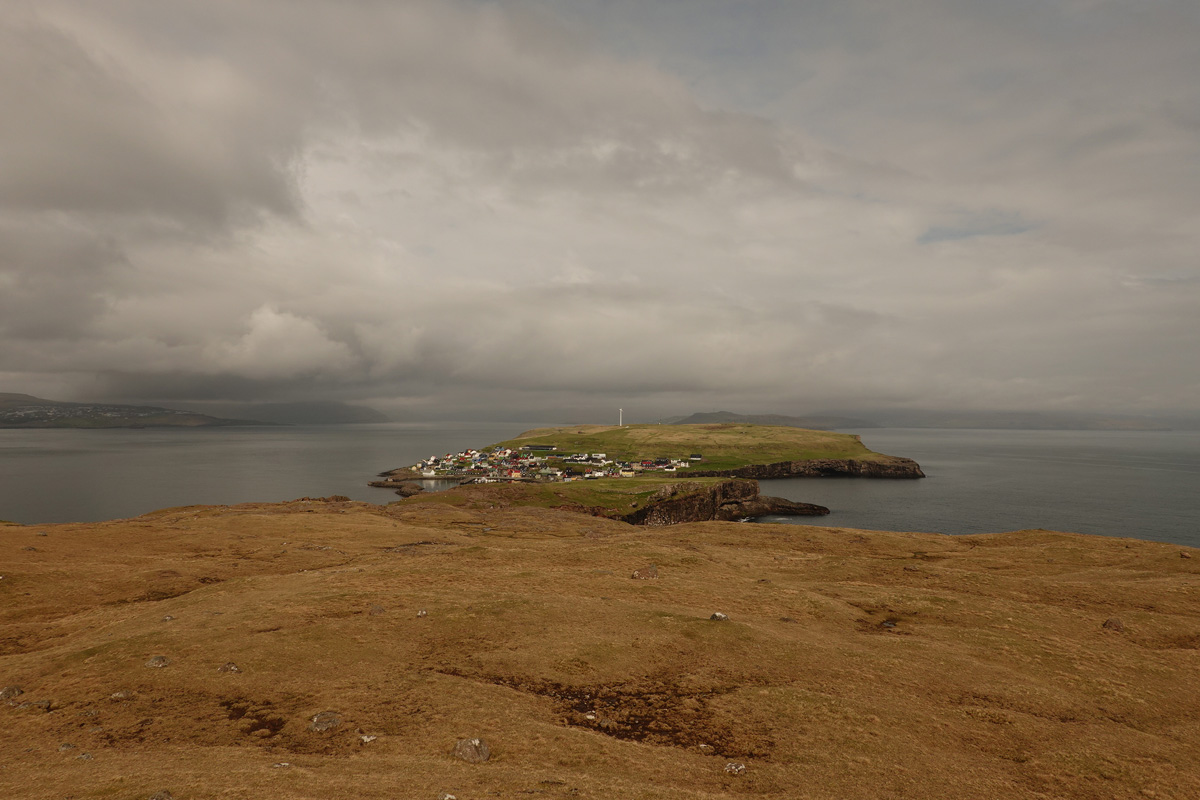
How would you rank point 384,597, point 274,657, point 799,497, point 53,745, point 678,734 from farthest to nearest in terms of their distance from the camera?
point 799,497 → point 384,597 → point 274,657 → point 678,734 → point 53,745

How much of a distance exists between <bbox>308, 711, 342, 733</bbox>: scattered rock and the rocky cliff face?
353ft

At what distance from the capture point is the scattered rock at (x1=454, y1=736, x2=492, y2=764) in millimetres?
15844

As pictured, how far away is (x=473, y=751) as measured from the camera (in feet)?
52.4

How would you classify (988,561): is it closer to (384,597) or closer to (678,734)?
(678,734)

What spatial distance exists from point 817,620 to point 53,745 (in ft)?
113

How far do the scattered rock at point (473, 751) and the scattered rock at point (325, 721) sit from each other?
4692 millimetres

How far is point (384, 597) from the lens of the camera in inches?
1241

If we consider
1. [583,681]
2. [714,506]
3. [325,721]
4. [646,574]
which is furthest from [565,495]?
[325,721]

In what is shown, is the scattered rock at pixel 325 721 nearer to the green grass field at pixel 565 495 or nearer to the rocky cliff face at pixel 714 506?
the green grass field at pixel 565 495

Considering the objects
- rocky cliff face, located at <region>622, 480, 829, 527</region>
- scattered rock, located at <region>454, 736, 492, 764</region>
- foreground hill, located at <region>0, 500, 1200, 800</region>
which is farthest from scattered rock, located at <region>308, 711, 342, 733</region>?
rocky cliff face, located at <region>622, 480, 829, 527</region>

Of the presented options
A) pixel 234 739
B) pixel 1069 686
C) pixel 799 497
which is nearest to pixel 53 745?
pixel 234 739

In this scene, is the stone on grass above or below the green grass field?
above

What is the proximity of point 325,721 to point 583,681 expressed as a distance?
32.6ft

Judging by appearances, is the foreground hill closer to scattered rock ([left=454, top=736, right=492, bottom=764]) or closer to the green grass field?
scattered rock ([left=454, top=736, right=492, bottom=764])
